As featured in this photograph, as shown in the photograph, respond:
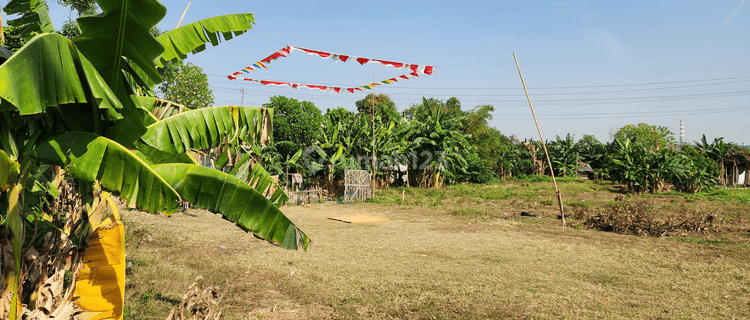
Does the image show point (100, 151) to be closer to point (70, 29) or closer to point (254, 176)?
Answer: point (254, 176)

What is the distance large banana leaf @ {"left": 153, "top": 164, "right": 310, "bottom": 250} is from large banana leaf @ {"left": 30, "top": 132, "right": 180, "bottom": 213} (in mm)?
157

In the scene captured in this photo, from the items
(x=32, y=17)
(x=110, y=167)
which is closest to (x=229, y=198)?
(x=110, y=167)

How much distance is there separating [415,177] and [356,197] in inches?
270

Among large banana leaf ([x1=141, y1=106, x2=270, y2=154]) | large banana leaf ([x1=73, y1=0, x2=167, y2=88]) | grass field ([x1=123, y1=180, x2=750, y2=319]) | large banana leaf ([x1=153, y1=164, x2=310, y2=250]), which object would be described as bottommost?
grass field ([x1=123, y1=180, x2=750, y2=319])

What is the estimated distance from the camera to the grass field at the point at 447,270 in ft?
15.8

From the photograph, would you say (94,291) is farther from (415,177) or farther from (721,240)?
(415,177)

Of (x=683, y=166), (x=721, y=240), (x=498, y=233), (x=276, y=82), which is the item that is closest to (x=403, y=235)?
(x=498, y=233)

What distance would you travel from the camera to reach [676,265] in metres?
6.99

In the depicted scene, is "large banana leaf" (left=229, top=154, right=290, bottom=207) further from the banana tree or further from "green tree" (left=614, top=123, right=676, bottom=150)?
"green tree" (left=614, top=123, right=676, bottom=150)

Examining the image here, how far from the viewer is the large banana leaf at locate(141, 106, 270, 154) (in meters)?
3.80

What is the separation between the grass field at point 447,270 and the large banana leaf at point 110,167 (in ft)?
6.07

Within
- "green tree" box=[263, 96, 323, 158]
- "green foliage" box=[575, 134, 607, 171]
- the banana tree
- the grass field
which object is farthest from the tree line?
the banana tree

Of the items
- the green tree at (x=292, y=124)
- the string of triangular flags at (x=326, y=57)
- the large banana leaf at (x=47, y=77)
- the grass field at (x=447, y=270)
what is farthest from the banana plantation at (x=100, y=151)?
the green tree at (x=292, y=124)

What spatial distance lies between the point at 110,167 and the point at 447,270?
16.3ft
